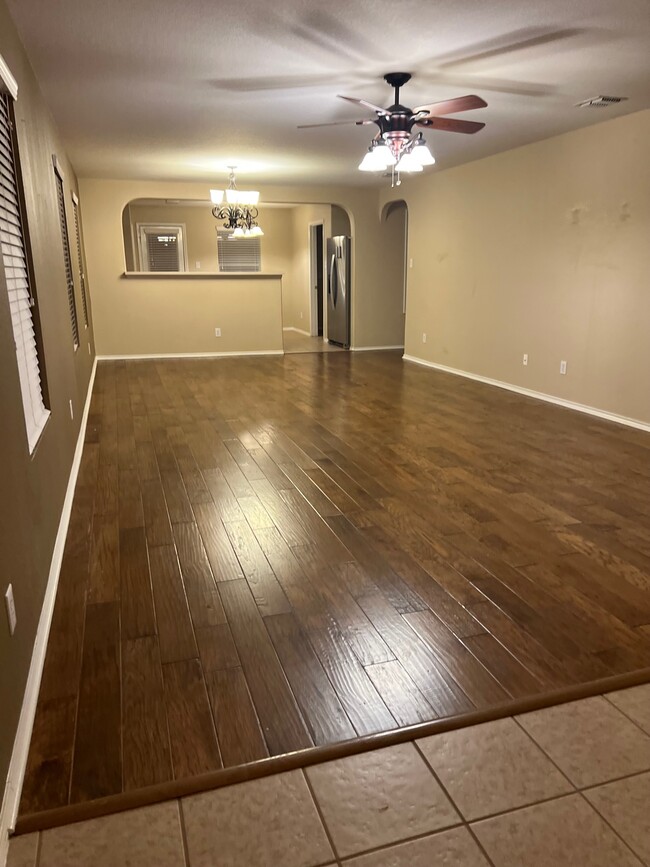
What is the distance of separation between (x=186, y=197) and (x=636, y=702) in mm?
8053

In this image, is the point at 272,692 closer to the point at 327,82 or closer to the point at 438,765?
the point at 438,765

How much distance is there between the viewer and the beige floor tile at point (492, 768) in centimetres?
145

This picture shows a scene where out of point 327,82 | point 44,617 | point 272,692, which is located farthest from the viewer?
point 327,82

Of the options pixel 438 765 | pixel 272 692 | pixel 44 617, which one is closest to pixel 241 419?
pixel 44 617

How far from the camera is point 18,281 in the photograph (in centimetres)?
246

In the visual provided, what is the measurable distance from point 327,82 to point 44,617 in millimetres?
3457

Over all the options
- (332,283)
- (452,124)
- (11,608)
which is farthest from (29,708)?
(332,283)

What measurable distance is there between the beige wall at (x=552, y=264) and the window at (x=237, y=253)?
4518mm

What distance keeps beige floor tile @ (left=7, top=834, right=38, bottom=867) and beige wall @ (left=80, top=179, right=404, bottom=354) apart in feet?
25.7

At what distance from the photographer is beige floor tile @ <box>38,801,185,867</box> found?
1.30 metres

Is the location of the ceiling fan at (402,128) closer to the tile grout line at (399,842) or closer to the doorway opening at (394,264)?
the tile grout line at (399,842)

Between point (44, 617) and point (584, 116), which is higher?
point (584, 116)

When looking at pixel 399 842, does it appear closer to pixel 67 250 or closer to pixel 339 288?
pixel 67 250

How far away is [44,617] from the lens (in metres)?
2.09
